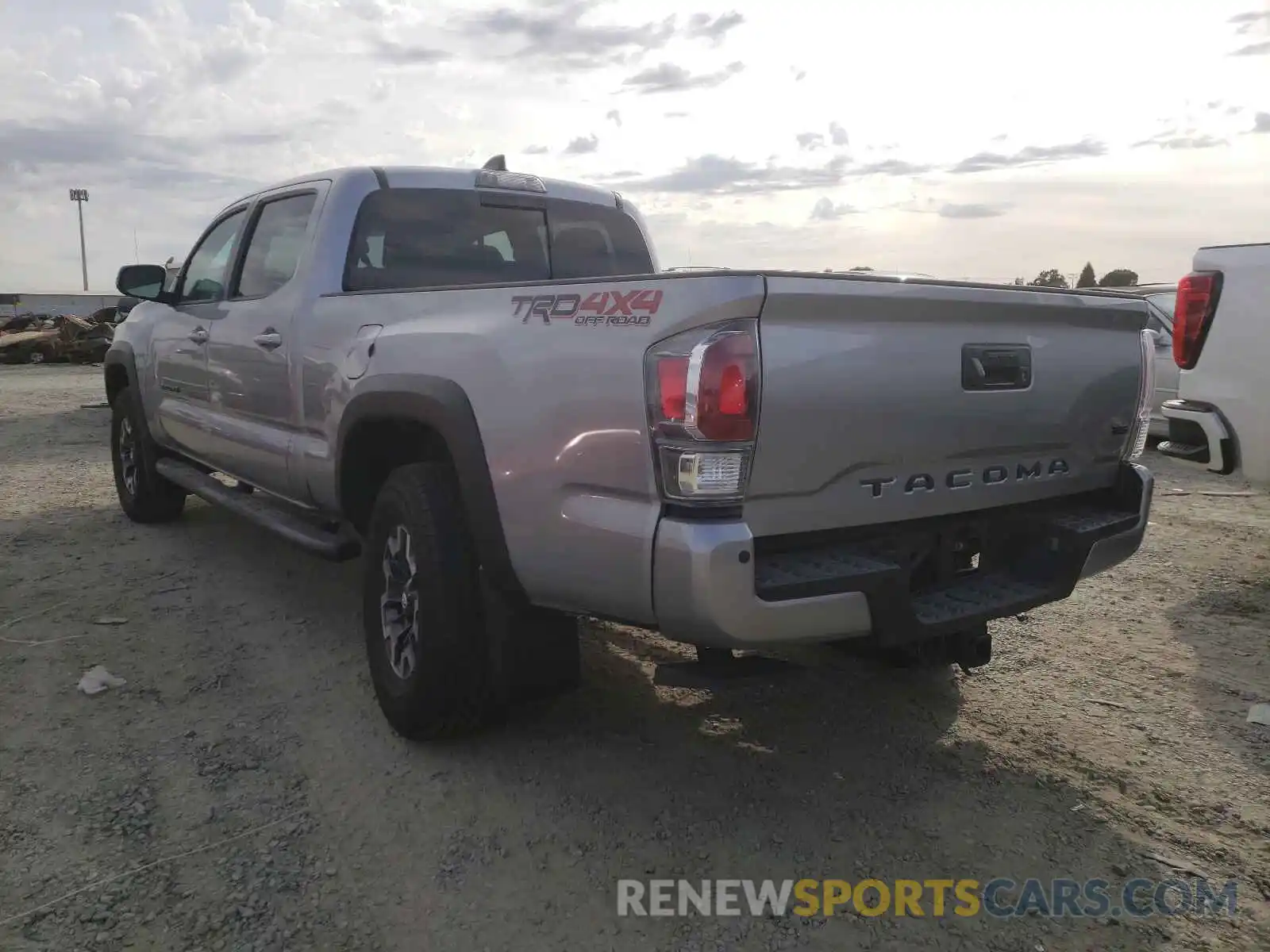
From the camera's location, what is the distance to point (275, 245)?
471cm

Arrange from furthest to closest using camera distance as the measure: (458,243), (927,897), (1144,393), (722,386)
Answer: (458,243) < (1144,393) < (927,897) < (722,386)

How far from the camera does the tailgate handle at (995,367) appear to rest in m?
2.86

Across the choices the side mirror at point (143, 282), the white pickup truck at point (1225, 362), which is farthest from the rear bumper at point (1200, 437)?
the side mirror at point (143, 282)

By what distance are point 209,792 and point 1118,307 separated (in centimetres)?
333

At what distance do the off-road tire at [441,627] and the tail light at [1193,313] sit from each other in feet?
11.3

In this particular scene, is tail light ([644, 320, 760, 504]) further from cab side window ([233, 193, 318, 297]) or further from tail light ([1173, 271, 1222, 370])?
tail light ([1173, 271, 1222, 370])

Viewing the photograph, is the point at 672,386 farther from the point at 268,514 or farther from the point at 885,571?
the point at 268,514

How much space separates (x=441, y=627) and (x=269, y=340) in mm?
1899

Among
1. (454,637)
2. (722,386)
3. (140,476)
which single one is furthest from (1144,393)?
(140,476)

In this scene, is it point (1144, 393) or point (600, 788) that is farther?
point (1144, 393)

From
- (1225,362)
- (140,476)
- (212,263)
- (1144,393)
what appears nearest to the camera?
(1144,393)

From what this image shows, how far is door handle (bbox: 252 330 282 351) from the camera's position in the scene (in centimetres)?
427

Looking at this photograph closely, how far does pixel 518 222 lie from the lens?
4.55 m

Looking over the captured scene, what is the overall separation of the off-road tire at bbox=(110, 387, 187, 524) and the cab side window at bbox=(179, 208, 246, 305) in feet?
3.50
